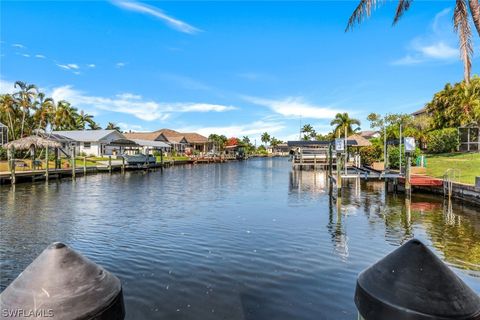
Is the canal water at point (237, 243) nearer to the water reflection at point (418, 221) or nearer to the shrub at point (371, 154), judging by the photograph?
the water reflection at point (418, 221)

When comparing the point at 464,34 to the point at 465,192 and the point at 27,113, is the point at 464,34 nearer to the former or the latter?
the point at 465,192

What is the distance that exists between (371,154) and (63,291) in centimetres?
4935

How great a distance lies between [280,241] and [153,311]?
6.20m

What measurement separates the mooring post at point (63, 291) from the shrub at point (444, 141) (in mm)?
49899

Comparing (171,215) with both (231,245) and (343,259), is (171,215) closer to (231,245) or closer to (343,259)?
(231,245)

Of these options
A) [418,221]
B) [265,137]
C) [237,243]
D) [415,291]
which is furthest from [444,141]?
[265,137]

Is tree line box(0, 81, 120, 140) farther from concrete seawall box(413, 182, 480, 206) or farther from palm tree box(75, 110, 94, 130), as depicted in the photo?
concrete seawall box(413, 182, 480, 206)

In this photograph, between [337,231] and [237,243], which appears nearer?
[237,243]

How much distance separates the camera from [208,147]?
117 meters

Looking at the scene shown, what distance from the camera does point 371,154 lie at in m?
47.6

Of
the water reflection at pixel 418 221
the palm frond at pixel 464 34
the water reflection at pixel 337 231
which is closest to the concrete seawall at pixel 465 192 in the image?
the water reflection at pixel 418 221

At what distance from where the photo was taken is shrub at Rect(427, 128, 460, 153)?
43688 millimetres

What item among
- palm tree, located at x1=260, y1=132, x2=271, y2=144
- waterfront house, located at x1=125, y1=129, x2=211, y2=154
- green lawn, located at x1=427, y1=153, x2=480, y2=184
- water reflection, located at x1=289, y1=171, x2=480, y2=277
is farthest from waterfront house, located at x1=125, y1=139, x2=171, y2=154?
palm tree, located at x1=260, y1=132, x2=271, y2=144

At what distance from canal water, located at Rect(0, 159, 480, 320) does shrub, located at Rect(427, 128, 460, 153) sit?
25946 mm
